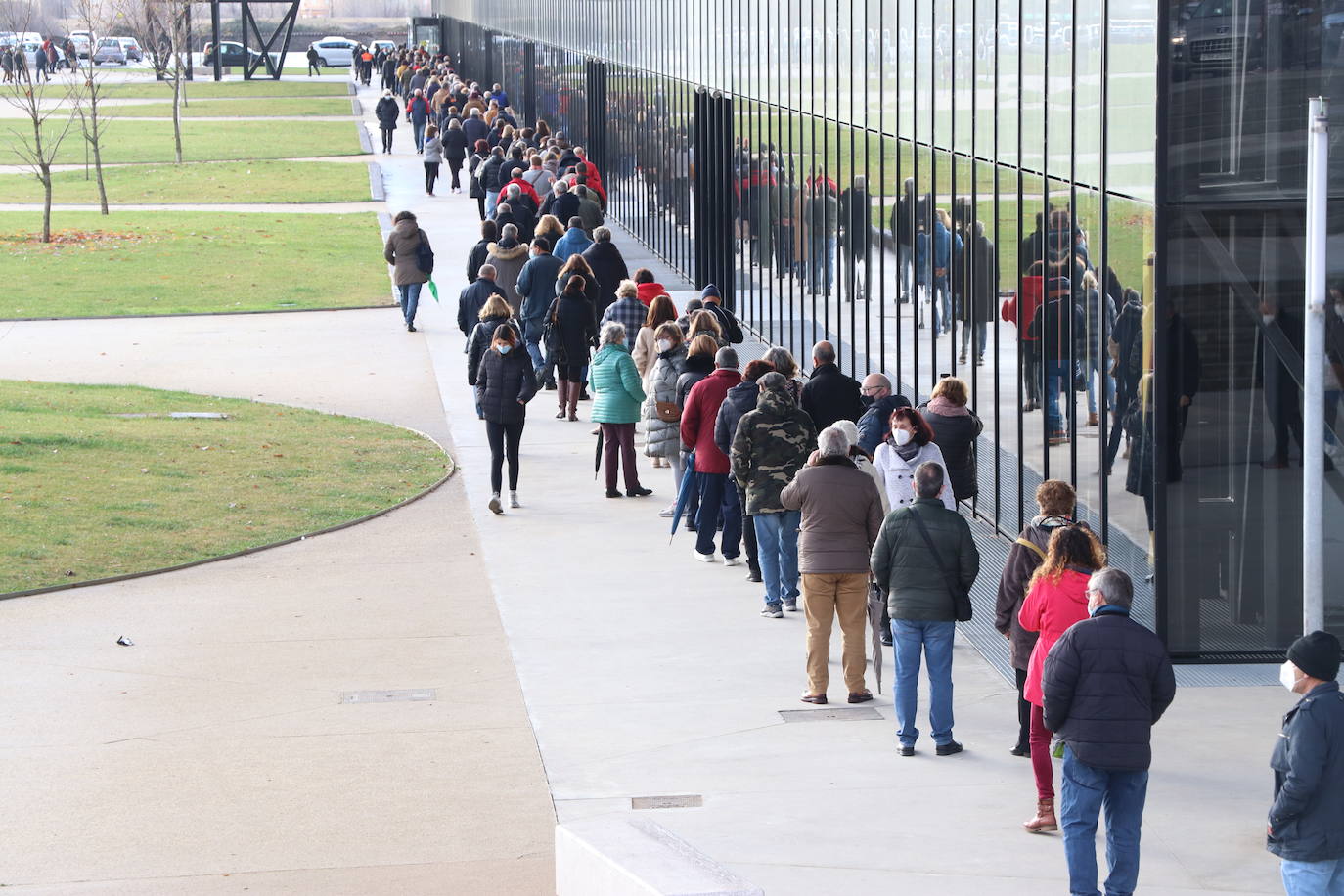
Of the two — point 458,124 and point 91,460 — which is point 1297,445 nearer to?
point 91,460

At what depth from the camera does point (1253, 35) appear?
1085cm

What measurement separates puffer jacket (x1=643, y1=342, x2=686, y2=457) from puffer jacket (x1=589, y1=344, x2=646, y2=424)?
0.41m

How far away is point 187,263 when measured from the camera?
32.5 meters

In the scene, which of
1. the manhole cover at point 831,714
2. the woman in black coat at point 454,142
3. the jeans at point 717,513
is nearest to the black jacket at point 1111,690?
the manhole cover at point 831,714

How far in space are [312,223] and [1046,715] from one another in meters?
32.2

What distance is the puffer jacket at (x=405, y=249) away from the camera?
2425 cm

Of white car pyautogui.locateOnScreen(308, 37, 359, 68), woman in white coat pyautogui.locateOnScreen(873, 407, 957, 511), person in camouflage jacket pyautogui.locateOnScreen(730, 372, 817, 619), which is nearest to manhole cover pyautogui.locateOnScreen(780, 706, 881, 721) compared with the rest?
woman in white coat pyautogui.locateOnScreen(873, 407, 957, 511)

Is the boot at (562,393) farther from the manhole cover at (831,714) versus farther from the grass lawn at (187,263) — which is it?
the manhole cover at (831,714)

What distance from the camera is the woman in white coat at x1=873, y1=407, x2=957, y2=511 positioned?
11.1 meters

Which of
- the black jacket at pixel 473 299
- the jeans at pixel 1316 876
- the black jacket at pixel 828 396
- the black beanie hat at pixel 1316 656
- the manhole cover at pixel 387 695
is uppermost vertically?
→ the black jacket at pixel 473 299

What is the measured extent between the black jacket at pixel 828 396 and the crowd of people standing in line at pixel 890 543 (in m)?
0.01

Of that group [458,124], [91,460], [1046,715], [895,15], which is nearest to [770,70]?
[895,15]

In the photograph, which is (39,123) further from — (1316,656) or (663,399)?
(1316,656)

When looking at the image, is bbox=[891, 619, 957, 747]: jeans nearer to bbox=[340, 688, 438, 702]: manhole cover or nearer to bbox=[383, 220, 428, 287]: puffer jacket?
bbox=[340, 688, 438, 702]: manhole cover
